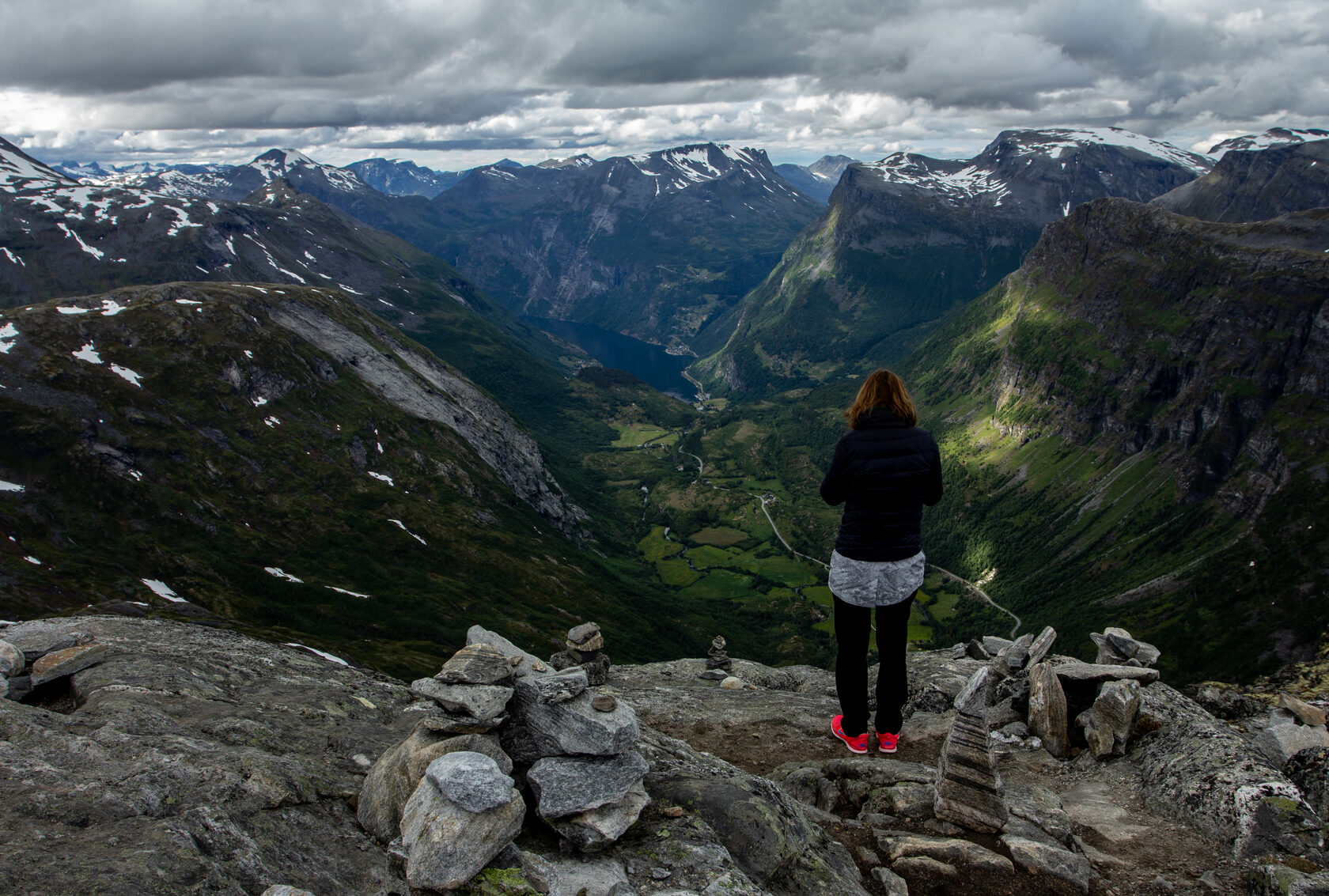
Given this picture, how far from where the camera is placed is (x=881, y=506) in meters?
15.4

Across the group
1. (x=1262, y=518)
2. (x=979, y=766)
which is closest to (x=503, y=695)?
(x=979, y=766)

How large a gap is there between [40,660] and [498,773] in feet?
45.6

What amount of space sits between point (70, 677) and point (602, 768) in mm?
14688

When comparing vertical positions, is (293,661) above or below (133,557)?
above

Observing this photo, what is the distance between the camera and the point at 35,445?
10762cm

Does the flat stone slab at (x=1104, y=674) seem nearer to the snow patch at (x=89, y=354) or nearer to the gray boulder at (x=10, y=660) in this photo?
the gray boulder at (x=10, y=660)

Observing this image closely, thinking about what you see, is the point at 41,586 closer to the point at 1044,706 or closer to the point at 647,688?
the point at 647,688

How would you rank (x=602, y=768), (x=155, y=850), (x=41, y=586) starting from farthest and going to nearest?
(x=41, y=586) → (x=602, y=768) → (x=155, y=850)

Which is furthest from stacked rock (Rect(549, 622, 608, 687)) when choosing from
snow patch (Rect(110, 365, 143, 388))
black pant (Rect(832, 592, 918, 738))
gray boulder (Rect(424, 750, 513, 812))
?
snow patch (Rect(110, 365, 143, 388))

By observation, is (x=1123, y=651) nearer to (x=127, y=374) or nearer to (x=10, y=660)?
(x=10, y=660)

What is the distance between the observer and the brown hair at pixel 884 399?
1571 cm

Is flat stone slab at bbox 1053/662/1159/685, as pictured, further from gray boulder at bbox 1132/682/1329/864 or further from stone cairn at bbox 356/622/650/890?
stone cairn at bbox 356/622/650/890

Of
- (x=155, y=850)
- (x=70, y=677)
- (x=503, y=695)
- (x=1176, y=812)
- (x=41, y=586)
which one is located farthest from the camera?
(x=41, y=586)

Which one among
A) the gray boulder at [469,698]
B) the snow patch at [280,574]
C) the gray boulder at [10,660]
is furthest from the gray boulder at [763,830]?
the snow patch at [280,574]
